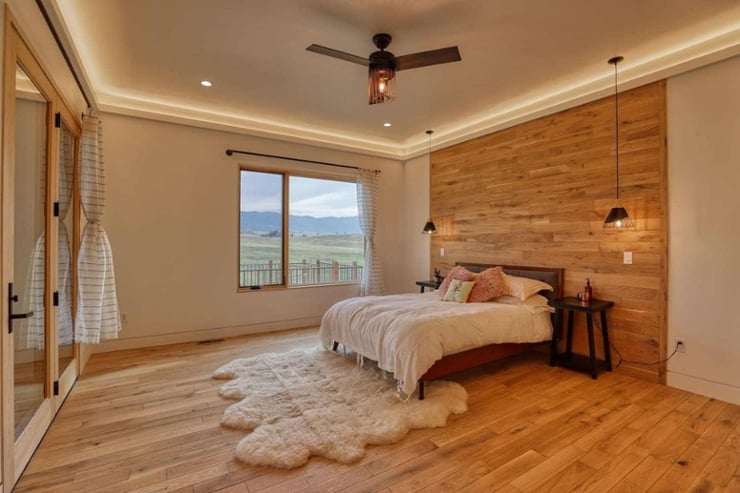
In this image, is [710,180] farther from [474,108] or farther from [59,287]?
[59,287]

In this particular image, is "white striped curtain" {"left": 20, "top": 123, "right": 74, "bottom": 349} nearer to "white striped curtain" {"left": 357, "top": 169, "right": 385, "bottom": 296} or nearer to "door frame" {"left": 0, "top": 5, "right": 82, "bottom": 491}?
"door frame" {"left": 0, "top": 5, "right": 82, "bottom": 491}

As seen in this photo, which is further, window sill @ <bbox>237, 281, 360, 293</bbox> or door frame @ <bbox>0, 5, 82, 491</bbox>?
window sill @ <bbox>237, 281, 360, 293</bbox>

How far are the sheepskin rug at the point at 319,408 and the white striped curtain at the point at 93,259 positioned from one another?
1186 mm

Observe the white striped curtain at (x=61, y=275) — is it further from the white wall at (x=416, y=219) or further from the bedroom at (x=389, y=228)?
the white wall at (x=416, y=219)

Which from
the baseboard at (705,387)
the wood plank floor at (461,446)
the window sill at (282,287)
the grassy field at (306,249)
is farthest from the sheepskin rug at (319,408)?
the baseboard at (705,387)

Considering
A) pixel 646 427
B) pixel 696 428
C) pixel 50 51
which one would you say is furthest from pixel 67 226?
pixel 696 428

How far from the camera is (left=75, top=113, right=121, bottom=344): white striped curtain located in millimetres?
3176

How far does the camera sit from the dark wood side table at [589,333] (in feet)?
10.9

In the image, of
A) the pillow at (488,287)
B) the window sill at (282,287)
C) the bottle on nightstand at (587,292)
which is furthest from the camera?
the window sill at (282,287)

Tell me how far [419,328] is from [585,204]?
7.95ft

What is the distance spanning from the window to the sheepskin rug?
6.00ft

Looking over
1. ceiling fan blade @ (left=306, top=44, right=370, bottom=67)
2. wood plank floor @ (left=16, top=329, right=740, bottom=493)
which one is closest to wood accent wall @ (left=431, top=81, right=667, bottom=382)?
wood plank floor @ (left=16, top=329, right=740, bottom=493)

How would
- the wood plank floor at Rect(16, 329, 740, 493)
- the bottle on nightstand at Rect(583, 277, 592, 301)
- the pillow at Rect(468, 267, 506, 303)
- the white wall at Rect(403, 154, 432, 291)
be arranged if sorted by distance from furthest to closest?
1. the white wall at Rect(403, 154, 432, 291)
2. the pillow at Rect(468, 267, 506, 303)
3. the bottle on nightstand at Rect(583, 277, 592, 301)
4. the wood plank floor at Rect(16, 329, 740, 493)

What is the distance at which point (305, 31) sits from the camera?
9.17 feet
